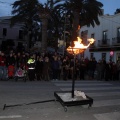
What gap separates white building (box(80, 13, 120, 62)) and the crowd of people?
1864cm

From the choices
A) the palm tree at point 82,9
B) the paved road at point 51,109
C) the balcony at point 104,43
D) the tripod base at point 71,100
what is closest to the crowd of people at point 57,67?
the paved road at point 51,109

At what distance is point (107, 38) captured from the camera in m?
41.9

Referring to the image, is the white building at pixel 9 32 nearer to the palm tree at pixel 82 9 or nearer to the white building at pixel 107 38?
the white building at pixel 107 38

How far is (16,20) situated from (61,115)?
2229 centimetres

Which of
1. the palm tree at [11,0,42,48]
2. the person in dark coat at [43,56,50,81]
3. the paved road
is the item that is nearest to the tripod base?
the paved road

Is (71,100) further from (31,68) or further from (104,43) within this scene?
(104,43)

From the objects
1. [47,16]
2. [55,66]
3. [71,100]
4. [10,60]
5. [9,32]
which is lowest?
[71,100]

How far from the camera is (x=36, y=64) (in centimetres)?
1723

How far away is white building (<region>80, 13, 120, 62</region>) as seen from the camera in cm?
3903

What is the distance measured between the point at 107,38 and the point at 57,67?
25490mm

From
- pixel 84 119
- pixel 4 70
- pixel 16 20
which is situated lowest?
pixel 84 119

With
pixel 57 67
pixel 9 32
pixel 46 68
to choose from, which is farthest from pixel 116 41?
pixel 9 32

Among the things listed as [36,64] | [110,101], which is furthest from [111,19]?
[110,101]

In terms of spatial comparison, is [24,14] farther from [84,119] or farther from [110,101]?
[84,119]
